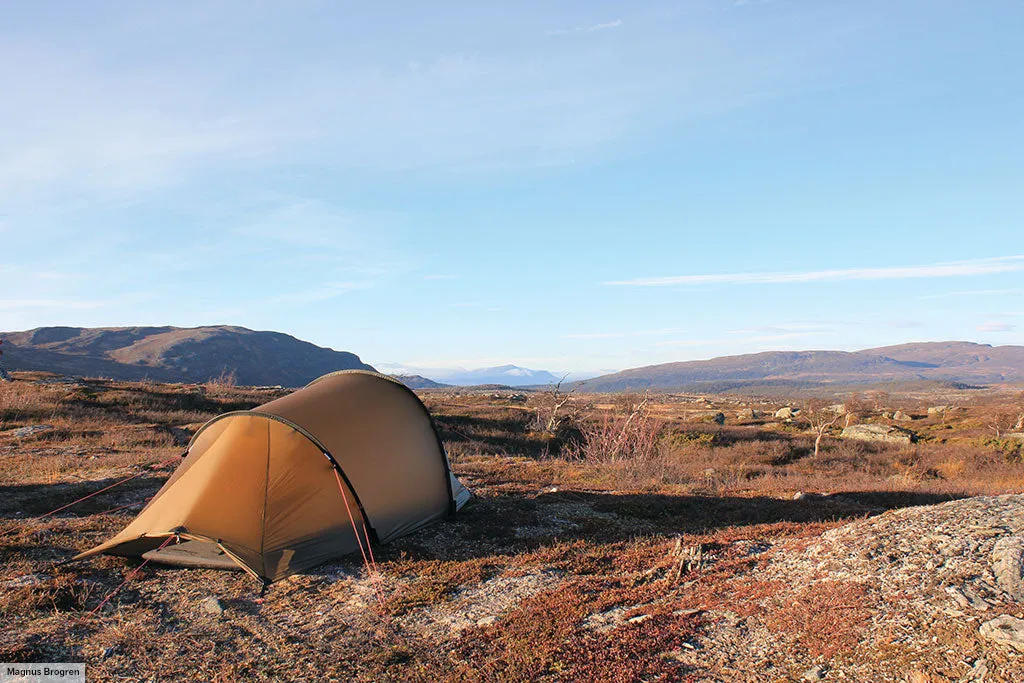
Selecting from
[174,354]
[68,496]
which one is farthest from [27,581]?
[174,354]

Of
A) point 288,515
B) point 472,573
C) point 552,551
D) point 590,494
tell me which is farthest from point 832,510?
point 288,515

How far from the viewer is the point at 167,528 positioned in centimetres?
903

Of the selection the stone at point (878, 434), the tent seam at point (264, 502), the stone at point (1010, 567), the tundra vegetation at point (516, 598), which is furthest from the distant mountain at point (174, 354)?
the stone at point (1010, 567)

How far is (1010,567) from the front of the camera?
258 inches

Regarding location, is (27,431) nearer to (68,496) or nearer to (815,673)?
(68,496)

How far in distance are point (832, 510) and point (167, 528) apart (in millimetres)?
11971

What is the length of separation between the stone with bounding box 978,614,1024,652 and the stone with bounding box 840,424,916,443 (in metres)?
35.6

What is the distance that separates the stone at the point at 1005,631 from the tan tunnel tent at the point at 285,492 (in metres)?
7.73

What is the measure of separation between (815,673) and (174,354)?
16103 centimetres

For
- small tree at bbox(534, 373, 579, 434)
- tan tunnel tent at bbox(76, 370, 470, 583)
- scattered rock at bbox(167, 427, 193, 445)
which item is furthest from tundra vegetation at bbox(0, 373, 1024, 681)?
small tree at bbox(534, 373, 579, 434)

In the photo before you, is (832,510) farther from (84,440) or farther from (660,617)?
(84,440)

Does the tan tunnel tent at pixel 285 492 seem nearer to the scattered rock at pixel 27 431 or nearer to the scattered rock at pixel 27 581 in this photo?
the scattered rock at pixel 27 581

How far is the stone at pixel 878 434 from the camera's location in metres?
36.9

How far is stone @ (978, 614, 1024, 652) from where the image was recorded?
17.6 feet
